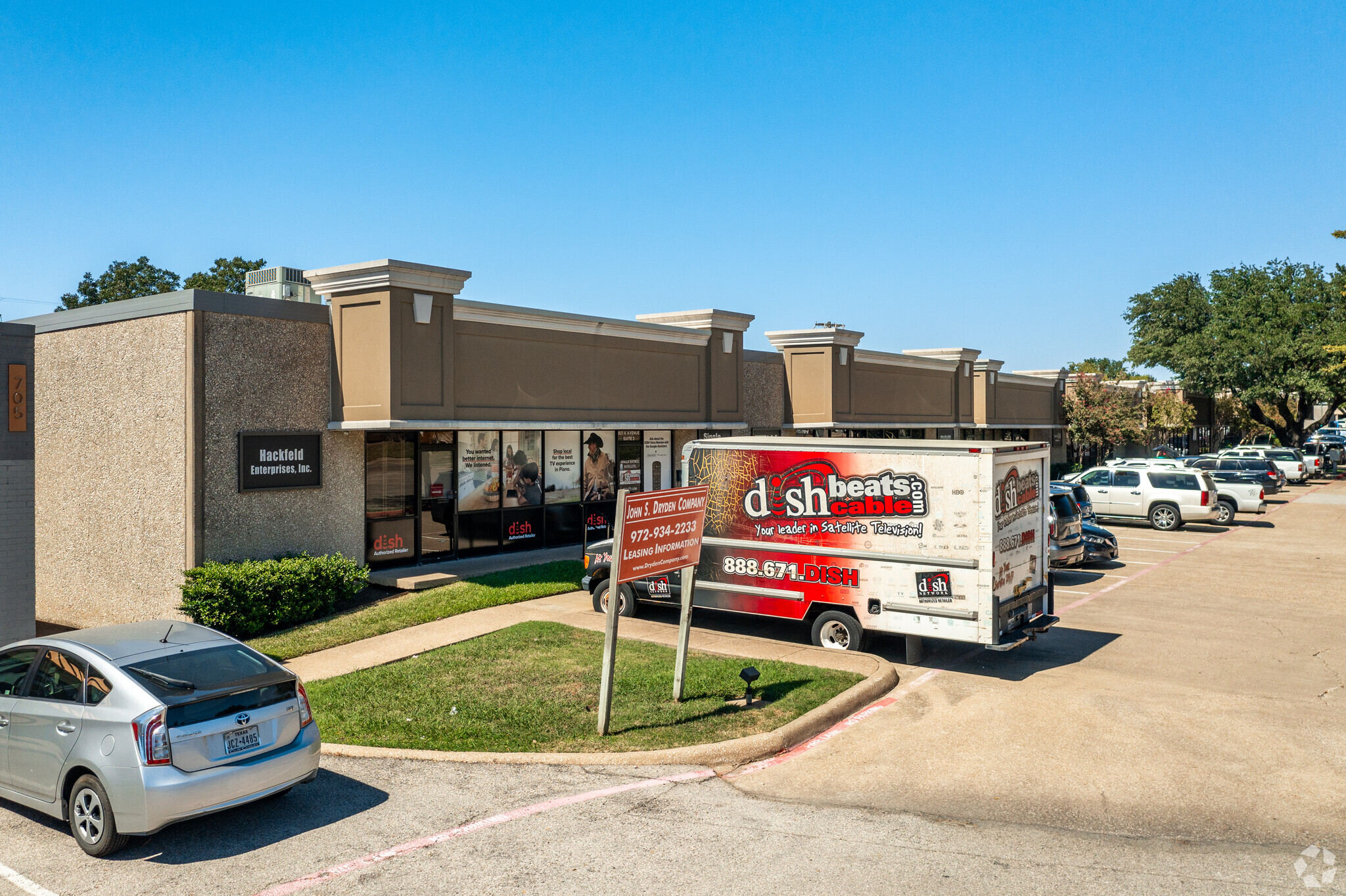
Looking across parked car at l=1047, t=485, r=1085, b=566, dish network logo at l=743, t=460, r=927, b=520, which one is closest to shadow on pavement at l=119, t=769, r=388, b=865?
dish network logo at l=743, t=460, r=927, b=520

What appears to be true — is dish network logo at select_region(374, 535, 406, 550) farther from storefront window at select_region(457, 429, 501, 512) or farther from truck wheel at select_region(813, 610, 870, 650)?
truck wheel at select_region(813, 610, 870, 650)

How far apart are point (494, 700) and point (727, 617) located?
5.13 m

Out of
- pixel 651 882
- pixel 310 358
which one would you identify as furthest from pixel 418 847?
pixel 310 358

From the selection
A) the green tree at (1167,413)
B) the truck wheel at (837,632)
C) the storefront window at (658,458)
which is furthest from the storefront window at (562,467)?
the green tree at (1167,413)

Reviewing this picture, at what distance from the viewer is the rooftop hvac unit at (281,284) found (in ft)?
57.3

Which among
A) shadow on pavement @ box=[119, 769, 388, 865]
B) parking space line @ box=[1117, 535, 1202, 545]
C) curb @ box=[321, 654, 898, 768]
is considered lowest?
shadow on pavement @ box=[119, 769, 388, 865]

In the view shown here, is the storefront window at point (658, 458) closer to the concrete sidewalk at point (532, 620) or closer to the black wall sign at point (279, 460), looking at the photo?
the concrete sidewalk at point (532, 620)

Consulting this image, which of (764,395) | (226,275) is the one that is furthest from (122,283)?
(764,395)

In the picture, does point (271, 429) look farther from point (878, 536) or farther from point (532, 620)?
point (878, 536)

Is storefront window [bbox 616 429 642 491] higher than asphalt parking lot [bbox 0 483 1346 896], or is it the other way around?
storefront window [bbox 616 429 642 491]

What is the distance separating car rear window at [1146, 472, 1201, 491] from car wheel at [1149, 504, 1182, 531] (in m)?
0.62

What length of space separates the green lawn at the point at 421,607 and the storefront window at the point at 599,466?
3.33 meters

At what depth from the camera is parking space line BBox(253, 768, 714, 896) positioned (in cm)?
635

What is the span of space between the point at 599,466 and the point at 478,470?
342 cm
